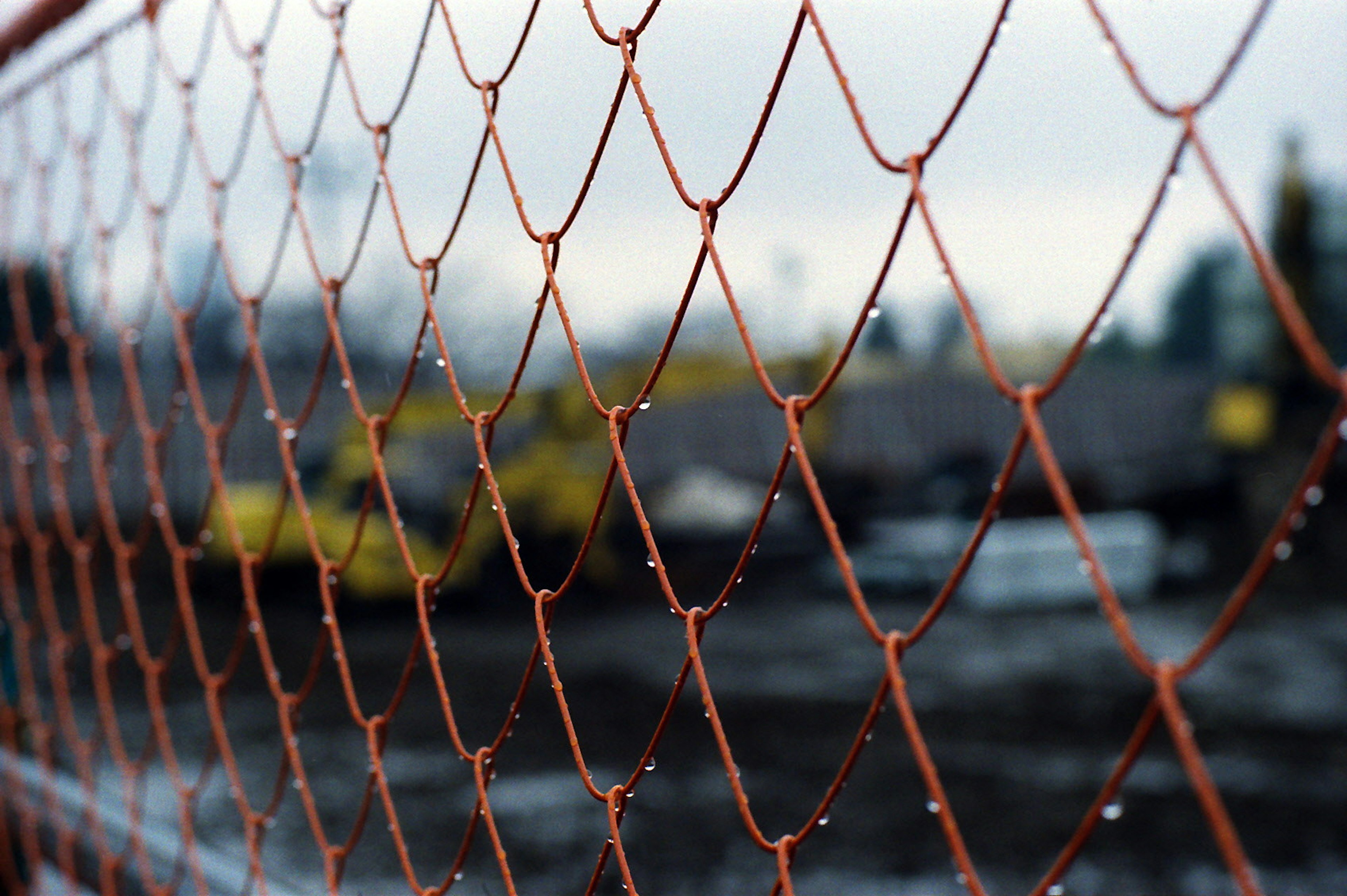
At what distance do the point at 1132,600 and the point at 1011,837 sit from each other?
5603mm

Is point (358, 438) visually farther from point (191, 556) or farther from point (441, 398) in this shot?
point (191, 556)

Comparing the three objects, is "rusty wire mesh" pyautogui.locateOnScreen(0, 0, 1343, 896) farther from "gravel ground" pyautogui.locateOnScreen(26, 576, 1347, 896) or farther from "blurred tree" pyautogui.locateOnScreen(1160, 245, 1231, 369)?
"blurred tree" pyautogui.locateOnScreen(1160, 245, 1231, 369)

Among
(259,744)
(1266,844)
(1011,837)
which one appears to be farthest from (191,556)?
(259,744)

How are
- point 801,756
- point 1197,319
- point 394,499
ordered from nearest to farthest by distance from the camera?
point 394,499 → point 801,756 → point 1197,319

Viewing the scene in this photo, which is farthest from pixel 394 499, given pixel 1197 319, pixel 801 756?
pixel 1197 319

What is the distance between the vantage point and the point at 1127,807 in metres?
3.75

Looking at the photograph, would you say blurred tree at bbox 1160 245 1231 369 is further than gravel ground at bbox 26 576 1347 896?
Yes

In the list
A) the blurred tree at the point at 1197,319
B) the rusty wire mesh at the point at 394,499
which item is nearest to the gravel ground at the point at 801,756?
the rusty wire mesh at the point at 394,499

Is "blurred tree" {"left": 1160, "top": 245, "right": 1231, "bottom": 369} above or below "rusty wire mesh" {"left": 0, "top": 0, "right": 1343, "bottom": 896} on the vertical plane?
above

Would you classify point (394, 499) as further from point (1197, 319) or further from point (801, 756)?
point (1197, 319)

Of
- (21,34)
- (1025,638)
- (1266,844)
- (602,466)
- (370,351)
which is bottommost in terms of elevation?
(1266,844)

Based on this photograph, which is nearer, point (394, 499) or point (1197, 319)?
point (394, 499)

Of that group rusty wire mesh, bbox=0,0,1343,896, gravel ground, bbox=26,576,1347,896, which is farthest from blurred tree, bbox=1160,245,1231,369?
rusty wire mesh, bbox=0,0,1343,896

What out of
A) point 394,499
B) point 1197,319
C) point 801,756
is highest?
point 1197,319
